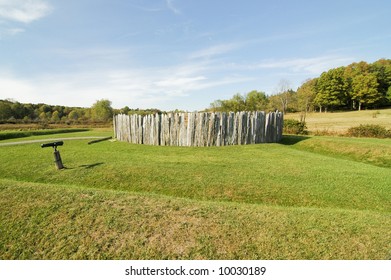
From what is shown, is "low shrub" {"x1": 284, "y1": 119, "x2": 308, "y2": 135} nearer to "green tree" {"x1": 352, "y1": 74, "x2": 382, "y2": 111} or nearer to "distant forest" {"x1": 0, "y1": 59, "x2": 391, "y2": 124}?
"distant forest" {"x1": 0, "y1": 59, "x2": 391, "y2": 124}

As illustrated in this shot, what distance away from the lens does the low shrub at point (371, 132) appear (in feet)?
53.9

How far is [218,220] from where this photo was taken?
374cm

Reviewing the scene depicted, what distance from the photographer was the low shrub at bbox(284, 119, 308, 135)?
Result: 21.0 metres

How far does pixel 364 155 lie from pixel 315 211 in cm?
877

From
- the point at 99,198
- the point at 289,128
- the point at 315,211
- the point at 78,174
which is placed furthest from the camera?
the point at 289,128

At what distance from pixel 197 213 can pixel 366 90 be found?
2818 inches

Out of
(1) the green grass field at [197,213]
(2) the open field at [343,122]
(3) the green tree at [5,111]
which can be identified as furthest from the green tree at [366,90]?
(3) the green tree at [5,111]

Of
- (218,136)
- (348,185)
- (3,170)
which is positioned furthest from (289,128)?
(3,170)

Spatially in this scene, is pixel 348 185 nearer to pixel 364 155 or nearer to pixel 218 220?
pixel 218 220

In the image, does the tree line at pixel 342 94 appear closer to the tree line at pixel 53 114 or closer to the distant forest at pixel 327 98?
the distant forest at pixel 327 98

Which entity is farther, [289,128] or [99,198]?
[289,128]

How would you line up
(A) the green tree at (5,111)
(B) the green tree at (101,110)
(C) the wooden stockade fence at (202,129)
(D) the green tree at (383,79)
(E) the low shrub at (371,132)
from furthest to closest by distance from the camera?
(B) the green tree at (101,110) < (D) the green tree at (383,79) < (A) the green tree at (5,111) < (E) the low shrub at (371,132) < (C) the wooden stockade fence at (202,129)

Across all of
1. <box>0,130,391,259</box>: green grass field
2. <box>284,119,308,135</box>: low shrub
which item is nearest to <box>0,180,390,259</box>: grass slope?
<box>0,130,391,259</box>: green grass field

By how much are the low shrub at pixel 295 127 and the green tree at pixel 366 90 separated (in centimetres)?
5086
